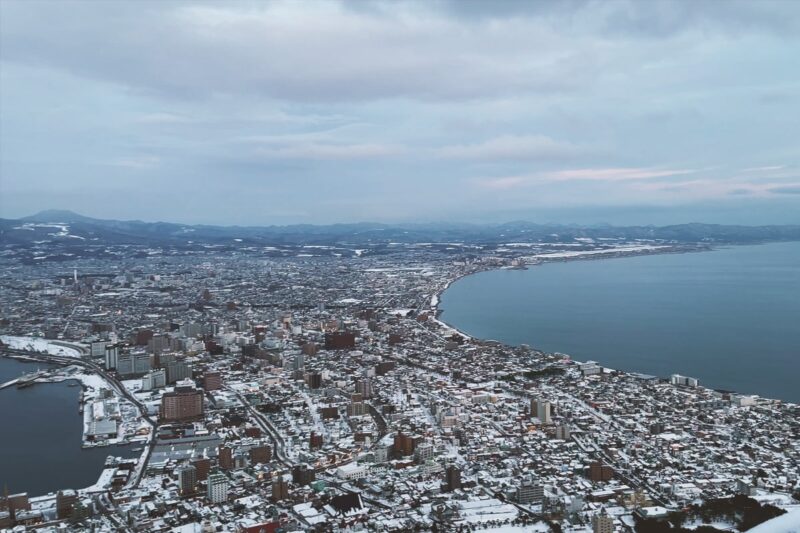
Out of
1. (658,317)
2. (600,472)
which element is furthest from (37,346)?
(658,317)

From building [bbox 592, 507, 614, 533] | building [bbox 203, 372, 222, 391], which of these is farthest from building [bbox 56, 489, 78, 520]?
building [bbox 592, 507, 614, 533]

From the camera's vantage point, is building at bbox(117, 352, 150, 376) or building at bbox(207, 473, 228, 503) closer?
building at bbox(207, 473, 228, 503)

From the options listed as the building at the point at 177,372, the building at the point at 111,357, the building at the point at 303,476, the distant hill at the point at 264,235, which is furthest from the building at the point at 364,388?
the distant hill at the point at 264,235

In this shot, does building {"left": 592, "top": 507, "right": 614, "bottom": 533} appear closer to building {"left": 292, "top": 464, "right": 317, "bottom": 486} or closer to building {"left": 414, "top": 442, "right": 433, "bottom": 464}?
building {"left": 414, "top": 442, "right": 433, "bottom": 464}

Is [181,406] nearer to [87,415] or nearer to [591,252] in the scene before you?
[87,415]

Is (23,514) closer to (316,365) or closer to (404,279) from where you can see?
(316,365)

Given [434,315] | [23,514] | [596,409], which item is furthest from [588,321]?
[23,514]

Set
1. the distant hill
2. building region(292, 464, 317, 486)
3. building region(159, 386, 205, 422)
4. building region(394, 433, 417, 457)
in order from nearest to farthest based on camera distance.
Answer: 1. building region(292, 464, 317, 486)
2. building region(394, 433, 417, 457)
3. building region(159, 386, 205, 422)
4. the distant hill
